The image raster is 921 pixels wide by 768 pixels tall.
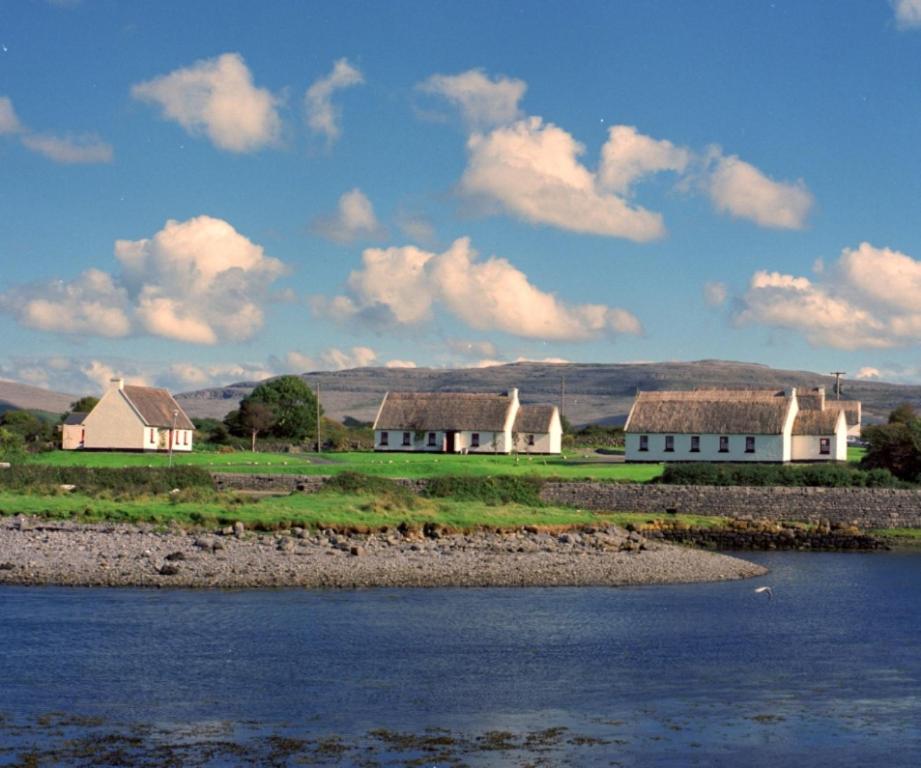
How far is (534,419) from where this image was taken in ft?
286

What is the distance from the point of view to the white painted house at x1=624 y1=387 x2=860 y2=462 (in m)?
75.1

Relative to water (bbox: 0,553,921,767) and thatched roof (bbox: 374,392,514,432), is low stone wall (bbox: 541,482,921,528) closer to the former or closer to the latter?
water (bbox: 0,553,921,767)

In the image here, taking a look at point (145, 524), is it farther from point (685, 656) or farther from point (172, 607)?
point (685, 656)

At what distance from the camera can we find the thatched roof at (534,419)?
86.6m

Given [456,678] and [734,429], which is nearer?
[456,678]

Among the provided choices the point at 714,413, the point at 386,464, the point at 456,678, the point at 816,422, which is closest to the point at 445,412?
the point at 386,464

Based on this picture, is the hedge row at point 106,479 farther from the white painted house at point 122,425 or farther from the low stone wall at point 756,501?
the white painted house at point 122,425

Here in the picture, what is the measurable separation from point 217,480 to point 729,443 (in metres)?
29.3

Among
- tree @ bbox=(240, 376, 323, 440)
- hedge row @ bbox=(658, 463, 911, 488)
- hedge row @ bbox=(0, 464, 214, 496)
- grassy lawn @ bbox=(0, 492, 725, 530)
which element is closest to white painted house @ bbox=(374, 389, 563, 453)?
tree @ bbox=(240, 376, 323, 440)

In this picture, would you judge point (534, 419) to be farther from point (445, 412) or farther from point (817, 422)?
point (817, 422)

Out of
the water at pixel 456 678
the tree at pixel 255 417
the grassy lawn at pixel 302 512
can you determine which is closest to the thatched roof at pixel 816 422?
the grassy lawn at pixel 302 512

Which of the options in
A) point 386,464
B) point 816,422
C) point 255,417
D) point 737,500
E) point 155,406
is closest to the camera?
point 737,500

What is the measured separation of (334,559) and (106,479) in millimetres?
20065

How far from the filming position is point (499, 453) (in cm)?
8544
